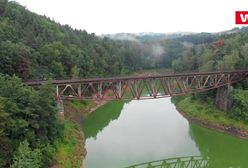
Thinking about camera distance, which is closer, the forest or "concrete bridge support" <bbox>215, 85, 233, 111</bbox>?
the forest

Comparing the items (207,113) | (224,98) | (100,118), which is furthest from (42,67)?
(224,98)

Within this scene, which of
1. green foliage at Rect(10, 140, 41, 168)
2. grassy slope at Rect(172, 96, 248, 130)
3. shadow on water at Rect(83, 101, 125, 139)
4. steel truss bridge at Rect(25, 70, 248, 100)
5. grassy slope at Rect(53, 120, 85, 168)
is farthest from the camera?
shadow on water at Rect(83, 101, 125, 139)

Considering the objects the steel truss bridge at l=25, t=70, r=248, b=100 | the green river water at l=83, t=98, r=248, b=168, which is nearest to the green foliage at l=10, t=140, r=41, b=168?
the green river water at l=83, t=98, r=248, b=168

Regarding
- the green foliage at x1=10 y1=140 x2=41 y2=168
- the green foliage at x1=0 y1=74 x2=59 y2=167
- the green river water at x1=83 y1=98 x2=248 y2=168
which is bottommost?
the green river water at x1=83 y1=98 x2=248 y2=168

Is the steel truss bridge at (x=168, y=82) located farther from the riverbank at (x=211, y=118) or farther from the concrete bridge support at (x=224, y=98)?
the riverbank at (x=211, y=118)

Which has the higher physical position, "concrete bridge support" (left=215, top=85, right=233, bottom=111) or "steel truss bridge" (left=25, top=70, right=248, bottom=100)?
"steel truss bridge" (left=25, top=70, right=248, bottom=100)

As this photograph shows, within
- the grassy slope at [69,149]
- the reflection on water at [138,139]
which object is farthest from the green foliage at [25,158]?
the reflection on water at [138,139]

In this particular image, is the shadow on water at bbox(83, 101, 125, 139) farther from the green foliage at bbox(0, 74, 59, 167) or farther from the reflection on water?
the green foliage at bbox(0, 74, 59, 167)
